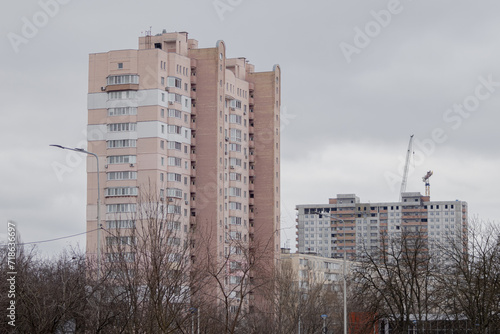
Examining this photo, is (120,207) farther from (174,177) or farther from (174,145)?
(174,145)

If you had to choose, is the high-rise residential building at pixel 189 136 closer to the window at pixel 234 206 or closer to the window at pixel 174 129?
the window at pixel 174 129

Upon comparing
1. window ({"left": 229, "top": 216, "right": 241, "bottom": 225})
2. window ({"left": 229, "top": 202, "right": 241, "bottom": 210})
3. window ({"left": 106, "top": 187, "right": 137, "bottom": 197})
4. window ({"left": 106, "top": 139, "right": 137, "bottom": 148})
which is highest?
window ({"left": 106, "top": 139, "right": 137, "bottom": 148})

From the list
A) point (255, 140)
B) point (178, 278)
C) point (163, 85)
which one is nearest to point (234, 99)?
point (255, 140)

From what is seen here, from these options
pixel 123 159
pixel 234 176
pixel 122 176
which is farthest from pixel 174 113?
pixel 234 176

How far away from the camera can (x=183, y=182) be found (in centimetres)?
10275

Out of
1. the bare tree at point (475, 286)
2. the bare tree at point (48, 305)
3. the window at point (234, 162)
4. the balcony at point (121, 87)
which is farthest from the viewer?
the window at point (234, 162)

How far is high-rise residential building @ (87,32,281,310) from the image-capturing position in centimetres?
9731

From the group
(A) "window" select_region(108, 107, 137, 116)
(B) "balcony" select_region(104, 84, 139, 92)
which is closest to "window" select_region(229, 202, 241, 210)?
(A) "window" select_region(108, 107, 137, 116)

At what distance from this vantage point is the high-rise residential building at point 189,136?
319 feet

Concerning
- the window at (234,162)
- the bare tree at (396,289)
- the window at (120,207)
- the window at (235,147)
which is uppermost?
the window at (235,147)

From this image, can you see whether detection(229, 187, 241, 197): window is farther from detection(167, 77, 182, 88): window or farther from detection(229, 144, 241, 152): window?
detection(167, 77, 182, 88): window

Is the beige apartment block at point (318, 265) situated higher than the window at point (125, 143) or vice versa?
the window at point (125, 143)

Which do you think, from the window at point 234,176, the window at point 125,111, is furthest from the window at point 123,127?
the window at point 234,176

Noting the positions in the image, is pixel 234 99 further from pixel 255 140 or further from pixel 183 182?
pixel 183 182
